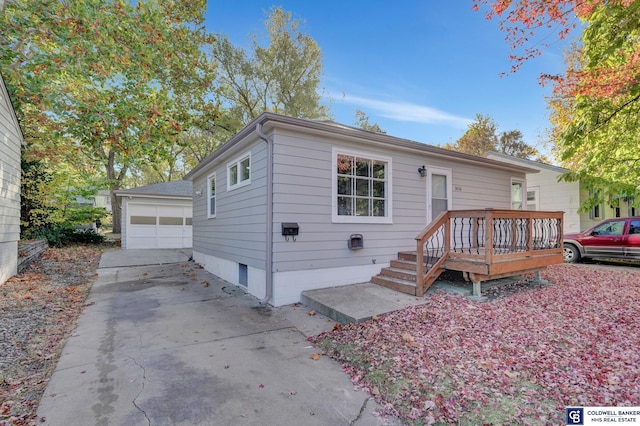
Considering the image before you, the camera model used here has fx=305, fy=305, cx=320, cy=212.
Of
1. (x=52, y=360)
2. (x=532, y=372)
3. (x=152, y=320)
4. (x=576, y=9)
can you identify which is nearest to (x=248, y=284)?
(x=152, y=320)

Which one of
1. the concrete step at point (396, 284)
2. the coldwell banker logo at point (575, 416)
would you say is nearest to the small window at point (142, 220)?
the concrete step at point (396, 284)

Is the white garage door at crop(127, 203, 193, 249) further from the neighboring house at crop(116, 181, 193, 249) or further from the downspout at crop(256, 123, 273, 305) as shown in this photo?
the downspout at crop(256, 123, 273, 305)

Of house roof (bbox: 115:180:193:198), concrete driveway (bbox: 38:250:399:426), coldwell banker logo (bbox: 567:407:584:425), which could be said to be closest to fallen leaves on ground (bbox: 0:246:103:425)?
concrete driveway (bbox: 38:250:399:426)

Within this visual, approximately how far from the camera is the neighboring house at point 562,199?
12719 mm

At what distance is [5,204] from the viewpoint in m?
6.02

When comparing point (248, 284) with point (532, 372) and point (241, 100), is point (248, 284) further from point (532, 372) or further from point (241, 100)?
point (241, 100)

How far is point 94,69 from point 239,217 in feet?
19.2

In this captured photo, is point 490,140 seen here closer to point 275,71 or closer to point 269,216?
point 275,71

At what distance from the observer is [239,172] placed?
6.50 metres

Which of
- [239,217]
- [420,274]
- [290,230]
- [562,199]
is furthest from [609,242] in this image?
[239,217]

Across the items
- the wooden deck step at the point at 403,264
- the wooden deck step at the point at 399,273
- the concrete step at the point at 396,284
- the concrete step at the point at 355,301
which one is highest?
the wooden deck step at the point at 403,264

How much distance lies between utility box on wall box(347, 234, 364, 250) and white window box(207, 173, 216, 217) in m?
4.28

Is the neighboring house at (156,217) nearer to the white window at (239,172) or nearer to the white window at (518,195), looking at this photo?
the white window at (239,172)

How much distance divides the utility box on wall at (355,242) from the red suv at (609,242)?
7718mm
